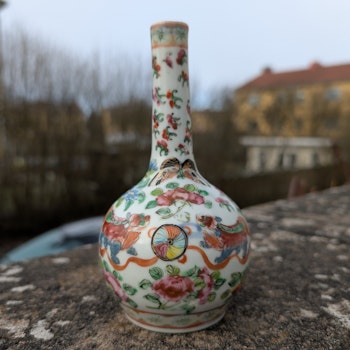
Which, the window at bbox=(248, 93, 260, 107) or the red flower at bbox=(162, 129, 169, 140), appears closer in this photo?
the red flower at bbox=(162, 129, 169, 140)

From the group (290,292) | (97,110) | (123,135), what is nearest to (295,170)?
(123,135)

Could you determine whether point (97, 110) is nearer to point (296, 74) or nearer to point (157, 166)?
point (157, 166)

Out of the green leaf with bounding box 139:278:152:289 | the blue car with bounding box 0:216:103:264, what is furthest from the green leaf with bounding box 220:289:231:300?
the blue car with bounding box 0:216:103:264

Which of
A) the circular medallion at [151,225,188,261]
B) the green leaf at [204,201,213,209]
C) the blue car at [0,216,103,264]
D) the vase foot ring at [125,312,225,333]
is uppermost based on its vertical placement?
the green leaf at [204,201,213,209]

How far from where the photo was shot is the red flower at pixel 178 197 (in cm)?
Answer: 111

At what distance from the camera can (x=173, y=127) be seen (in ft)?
3.91

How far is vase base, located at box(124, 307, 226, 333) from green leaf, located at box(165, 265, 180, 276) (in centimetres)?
15

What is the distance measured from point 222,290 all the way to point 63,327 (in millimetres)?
516

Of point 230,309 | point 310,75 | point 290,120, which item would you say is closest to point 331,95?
point 290,120

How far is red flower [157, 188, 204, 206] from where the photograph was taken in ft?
3.64

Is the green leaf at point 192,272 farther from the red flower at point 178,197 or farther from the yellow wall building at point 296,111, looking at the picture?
the yellow wall building at point 296,111

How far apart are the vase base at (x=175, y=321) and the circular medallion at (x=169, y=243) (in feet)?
0.67

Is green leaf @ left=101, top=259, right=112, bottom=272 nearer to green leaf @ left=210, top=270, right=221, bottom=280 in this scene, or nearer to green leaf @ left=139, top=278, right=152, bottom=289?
green leaf @ left=139, top=278, right=152, bottom=289

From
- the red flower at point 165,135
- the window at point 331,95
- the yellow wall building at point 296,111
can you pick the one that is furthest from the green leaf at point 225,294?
the window at point 331,95
